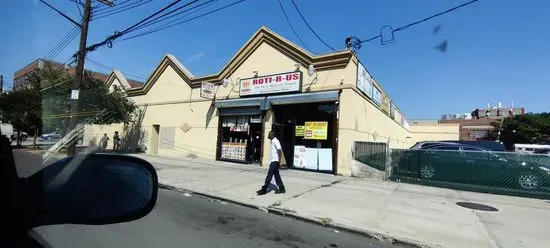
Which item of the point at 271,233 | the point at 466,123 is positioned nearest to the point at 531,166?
the point at 271,233

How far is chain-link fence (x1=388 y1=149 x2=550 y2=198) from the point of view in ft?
41.3

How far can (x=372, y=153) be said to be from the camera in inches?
635

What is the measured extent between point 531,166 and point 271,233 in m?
9.91

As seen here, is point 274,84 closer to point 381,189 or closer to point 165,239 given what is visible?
point 381,189

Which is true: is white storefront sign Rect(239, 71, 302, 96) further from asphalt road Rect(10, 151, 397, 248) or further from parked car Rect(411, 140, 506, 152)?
asphalt road Rect(10, 151, 397, 248)

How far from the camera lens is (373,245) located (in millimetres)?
6727

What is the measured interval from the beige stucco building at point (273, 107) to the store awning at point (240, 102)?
0.05 meters

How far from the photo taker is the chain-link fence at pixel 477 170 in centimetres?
1259

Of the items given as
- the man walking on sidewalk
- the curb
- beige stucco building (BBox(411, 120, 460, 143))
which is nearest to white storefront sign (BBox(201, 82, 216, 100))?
the man walking on sidewalk

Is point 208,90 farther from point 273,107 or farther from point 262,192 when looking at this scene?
point 262,192

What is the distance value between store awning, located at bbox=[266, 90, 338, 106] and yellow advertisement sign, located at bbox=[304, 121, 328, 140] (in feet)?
3.81

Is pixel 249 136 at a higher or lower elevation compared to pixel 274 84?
lower

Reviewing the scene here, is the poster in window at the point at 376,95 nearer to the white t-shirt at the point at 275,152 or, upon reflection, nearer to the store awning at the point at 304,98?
the store awning at the point at 304,98

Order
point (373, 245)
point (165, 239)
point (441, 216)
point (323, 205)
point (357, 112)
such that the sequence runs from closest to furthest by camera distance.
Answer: point (165, 239), point (373, 245), point (441, 216), point (323, 205), point (357, 112)
